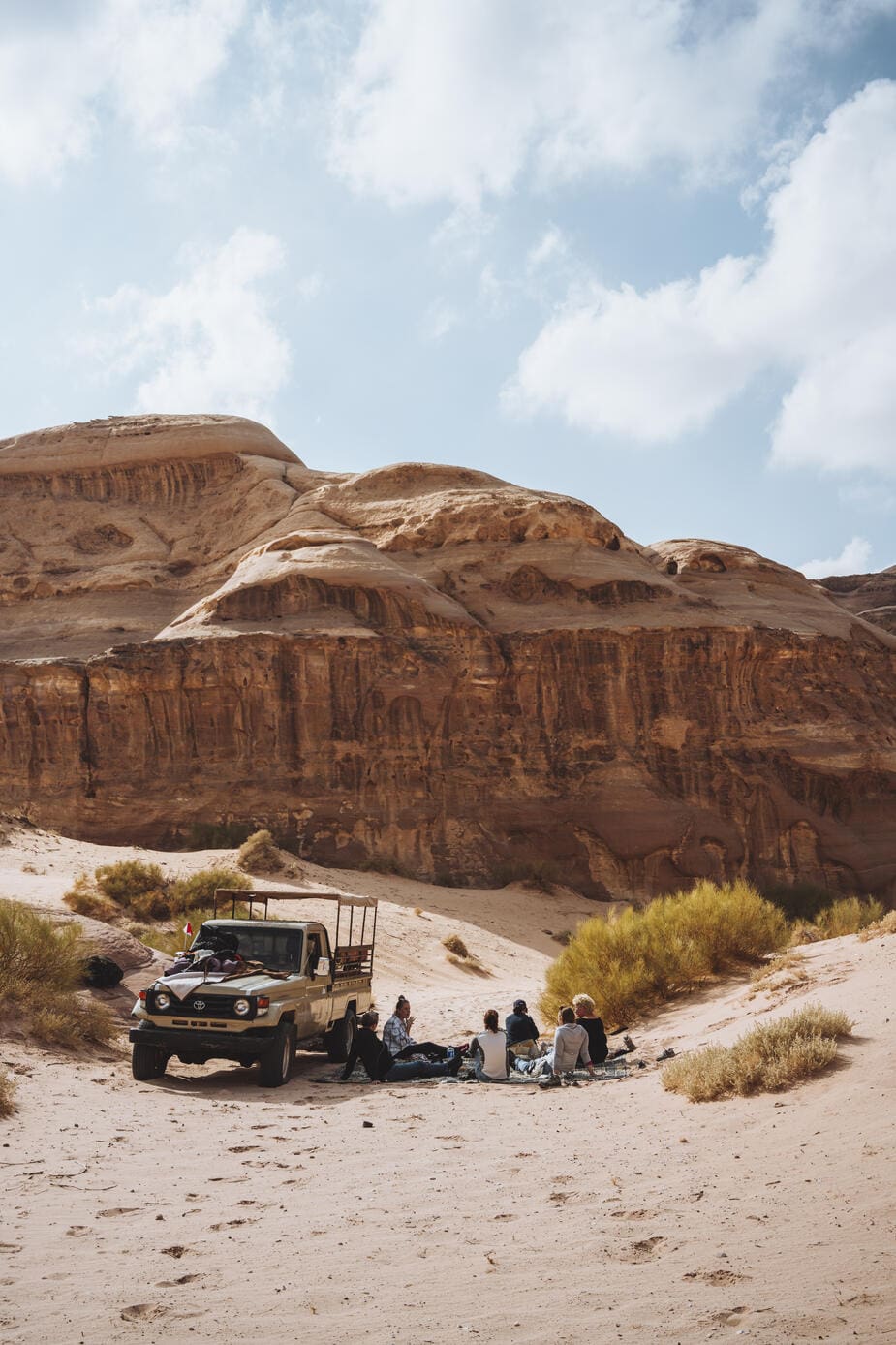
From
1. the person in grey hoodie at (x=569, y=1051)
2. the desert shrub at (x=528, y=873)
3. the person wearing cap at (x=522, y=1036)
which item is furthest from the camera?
the desert shrub at (x=528, y=873)

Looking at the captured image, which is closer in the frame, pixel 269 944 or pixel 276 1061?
pixel 276 1061

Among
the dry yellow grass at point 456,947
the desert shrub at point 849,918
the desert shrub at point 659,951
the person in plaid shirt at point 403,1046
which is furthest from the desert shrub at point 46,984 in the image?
the desert shrub at point 849,918

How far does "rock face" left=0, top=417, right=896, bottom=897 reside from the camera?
37156mm

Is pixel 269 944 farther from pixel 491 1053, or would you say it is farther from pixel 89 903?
pixel 89 903

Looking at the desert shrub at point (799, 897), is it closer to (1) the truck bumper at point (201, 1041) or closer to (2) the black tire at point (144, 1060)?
(1) the truck bumper at point (201, 1041)

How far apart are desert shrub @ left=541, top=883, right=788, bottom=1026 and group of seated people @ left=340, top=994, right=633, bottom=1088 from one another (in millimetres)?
1856

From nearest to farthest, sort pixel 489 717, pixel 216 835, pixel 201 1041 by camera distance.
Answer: pixel 201 1041
pixel 216 835
pixel 489 717

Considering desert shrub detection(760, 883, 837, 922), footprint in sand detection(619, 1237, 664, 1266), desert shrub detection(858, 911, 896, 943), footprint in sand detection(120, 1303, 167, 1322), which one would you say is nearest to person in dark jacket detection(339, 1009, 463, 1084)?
desert shrub detection(858, 911, 896, 943)

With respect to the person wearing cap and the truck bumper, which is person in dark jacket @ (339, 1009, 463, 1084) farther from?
the truck bumper

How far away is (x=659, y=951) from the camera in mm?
14766

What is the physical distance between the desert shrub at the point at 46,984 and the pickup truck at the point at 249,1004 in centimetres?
69

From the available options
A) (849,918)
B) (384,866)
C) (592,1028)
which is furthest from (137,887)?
(849,918)

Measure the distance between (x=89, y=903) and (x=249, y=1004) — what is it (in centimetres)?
1184

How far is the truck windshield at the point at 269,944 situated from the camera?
1208 cm
